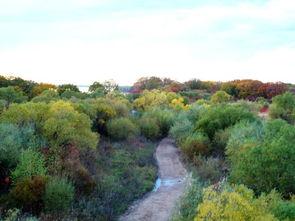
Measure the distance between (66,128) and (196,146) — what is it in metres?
8.14

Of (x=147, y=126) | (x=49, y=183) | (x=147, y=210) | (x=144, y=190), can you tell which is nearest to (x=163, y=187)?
(x=144, y=190)

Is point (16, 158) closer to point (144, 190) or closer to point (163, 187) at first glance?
point (144, 190)

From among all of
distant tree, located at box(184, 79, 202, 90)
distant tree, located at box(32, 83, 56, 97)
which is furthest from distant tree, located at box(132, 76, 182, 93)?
distant tree, located at box(32, 83, 56, 97)

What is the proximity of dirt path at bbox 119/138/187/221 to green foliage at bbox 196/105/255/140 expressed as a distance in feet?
7.81

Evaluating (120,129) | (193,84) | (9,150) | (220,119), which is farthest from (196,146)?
(193,84)

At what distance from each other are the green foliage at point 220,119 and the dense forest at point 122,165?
60 millimetres

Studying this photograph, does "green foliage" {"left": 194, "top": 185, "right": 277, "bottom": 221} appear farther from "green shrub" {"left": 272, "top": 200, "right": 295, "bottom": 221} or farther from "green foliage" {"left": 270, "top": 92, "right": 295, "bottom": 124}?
"green foliage" {"left": 270, "top": 92, "right": 295, "bottom": 124}

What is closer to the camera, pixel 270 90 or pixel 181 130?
pixel 181 130

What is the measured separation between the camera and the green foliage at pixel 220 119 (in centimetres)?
2834

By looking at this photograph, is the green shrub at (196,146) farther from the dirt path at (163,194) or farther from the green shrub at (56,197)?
the green shrub at (56,197)

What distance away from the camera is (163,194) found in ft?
62.2

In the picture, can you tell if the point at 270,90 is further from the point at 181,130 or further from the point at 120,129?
the point at 120,129

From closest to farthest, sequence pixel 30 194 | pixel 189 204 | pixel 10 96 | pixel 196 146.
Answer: pixel 189 204 → pixel 30 194 → pixel 196 146 → pixel 10 96

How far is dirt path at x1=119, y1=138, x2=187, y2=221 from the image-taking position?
16.1m
